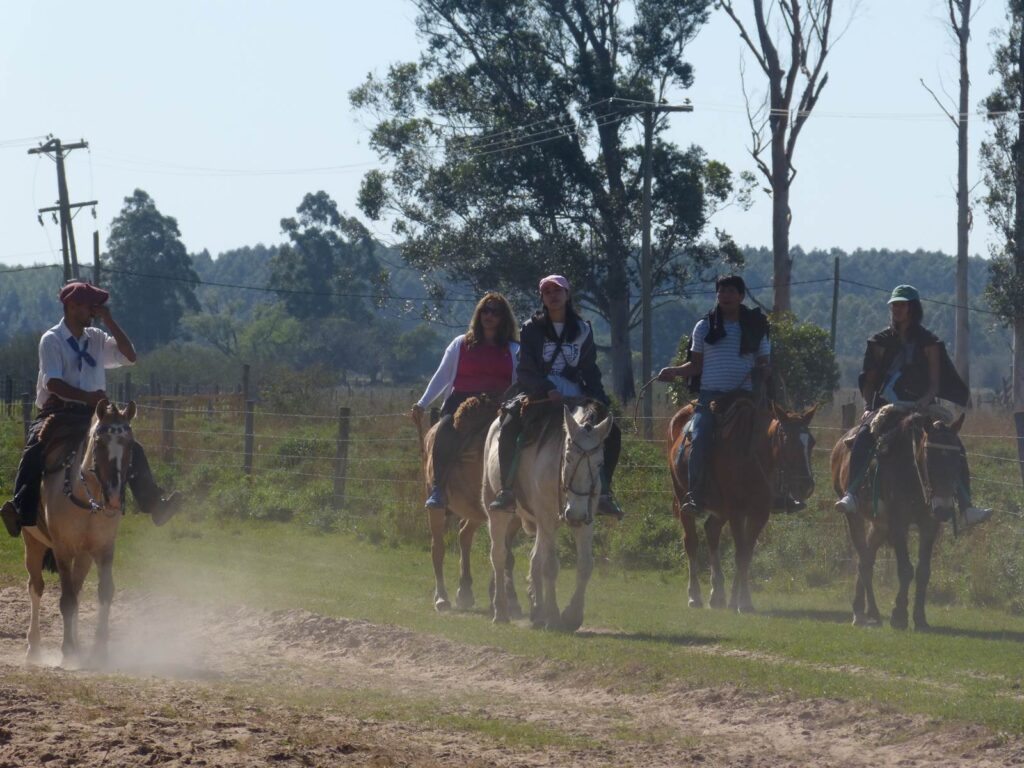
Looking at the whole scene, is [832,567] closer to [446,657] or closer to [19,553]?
[446,657]

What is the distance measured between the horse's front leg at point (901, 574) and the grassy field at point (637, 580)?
16.4 inches

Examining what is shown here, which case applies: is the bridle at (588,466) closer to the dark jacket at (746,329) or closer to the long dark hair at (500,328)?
the long dark hair at (500,328)

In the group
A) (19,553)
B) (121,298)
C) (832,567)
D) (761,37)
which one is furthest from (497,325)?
(121,298)

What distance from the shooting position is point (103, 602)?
11.1m

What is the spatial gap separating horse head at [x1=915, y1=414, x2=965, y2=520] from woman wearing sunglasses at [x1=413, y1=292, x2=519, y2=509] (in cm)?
355

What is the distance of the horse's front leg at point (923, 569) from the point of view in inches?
481

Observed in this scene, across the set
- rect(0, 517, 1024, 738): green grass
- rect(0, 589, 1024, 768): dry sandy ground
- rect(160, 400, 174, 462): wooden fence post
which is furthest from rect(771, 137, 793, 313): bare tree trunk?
rect(0, 589, 1024, 768): dry sandy ground

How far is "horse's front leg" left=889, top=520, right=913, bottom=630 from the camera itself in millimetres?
12289

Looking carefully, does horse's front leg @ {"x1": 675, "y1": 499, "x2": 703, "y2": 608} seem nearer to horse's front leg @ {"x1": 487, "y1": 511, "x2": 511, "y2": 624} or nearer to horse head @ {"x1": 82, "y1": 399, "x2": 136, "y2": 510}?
horse's front leg @ {"x1": 487, "y1": 511, "x2": 511, "y2": 624}

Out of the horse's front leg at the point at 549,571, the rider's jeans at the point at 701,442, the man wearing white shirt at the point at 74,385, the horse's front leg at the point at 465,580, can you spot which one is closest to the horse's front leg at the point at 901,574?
the rider's jeans at the point at 701,442

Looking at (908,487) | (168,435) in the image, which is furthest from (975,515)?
(168,435)

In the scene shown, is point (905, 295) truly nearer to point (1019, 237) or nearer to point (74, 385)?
point (74, 385)

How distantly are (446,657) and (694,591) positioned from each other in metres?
3.67

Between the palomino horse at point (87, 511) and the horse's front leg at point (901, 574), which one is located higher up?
the palomino horse at point (87, 511)
